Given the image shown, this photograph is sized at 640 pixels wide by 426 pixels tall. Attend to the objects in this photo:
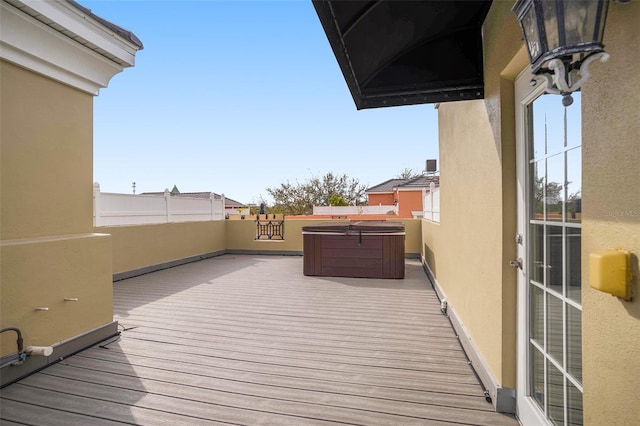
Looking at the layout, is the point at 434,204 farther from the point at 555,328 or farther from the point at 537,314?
the point at 555,328

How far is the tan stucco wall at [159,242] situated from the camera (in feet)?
22.1

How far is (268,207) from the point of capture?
25.8 meters

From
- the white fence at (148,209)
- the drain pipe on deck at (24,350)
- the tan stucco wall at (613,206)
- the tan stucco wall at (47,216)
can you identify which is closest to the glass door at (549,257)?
the tan stucco wall at (613,206)

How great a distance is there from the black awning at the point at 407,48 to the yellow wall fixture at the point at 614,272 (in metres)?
1.68

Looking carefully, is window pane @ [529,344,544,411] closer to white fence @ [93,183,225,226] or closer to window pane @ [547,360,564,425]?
window pane @ [547,360,564,425]

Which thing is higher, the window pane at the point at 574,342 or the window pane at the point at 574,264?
the window pane at the point at 574,264

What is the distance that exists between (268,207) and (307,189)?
3160 millimetres

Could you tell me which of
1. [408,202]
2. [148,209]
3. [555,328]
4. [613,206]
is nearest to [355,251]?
[148,209]

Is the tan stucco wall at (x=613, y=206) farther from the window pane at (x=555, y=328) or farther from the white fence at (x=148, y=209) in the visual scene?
the white fence at (x=148, y=209)

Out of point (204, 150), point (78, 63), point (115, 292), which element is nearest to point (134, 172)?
point (204, 150)

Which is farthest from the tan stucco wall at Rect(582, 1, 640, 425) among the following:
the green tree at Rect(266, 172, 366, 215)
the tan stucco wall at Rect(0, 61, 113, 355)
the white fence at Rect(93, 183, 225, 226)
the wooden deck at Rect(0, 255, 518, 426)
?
the green tree at Rect(266, 172, 366, 215)

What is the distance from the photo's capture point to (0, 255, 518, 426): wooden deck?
2.22 meters

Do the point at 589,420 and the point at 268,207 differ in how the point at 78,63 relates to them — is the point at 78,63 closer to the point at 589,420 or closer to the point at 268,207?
the point at 589,420

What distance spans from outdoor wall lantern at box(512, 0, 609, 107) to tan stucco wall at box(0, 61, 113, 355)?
342cm
